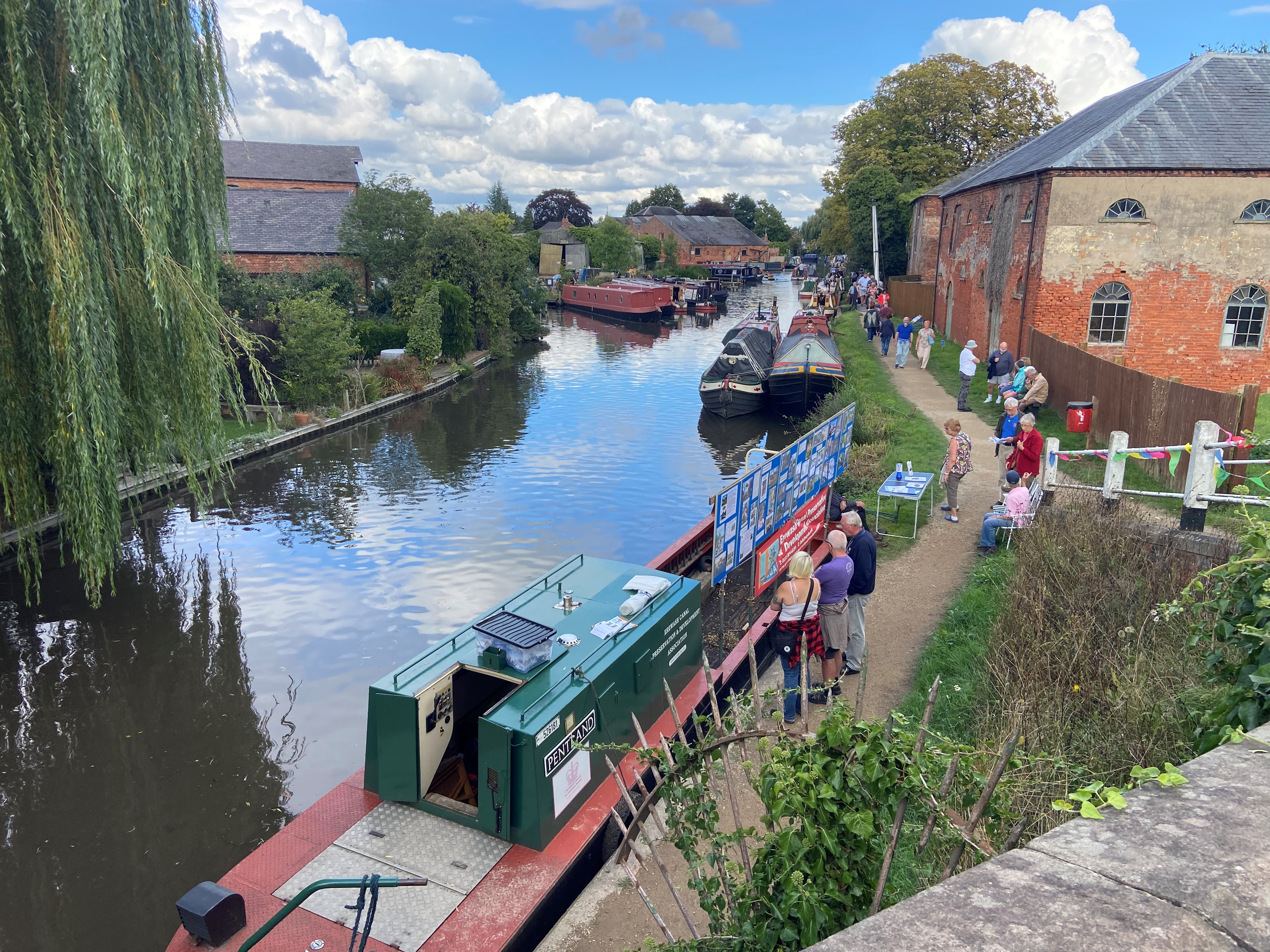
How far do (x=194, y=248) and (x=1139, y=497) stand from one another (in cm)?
1207

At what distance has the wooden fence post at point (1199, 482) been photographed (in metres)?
8.54

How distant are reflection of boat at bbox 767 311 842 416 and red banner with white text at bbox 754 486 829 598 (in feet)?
41.5

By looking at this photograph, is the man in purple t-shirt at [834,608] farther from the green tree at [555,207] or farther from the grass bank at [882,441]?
the green tree at [555,207]

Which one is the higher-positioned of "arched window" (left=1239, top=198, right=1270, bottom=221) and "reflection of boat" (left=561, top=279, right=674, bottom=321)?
"arched window" (left=1239, top=198, right=1270, bottom=221)

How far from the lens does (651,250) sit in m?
81.9

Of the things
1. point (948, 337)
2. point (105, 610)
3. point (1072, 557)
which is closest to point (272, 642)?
point (105, 610)

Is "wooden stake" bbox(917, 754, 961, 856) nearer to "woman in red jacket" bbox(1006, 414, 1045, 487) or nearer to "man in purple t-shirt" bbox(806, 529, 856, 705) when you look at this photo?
"man in purple t-shirt" bbox(806, 529, 856, 705)

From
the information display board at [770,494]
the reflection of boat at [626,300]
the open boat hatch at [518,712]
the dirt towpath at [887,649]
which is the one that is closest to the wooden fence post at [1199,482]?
the dirt towpath at [887,649]

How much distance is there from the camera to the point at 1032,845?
1.98 metres

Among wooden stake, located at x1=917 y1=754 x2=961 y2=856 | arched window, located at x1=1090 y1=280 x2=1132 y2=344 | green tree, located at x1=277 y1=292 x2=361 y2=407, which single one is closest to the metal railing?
wooden stake, located at x1=917 y1=754 x2=961 y2=856

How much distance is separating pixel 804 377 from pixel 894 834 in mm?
21802

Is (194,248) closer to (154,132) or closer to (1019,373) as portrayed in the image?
(154,132)

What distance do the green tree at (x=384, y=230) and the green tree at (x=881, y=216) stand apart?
80.8 feet

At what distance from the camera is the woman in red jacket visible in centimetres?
1106
